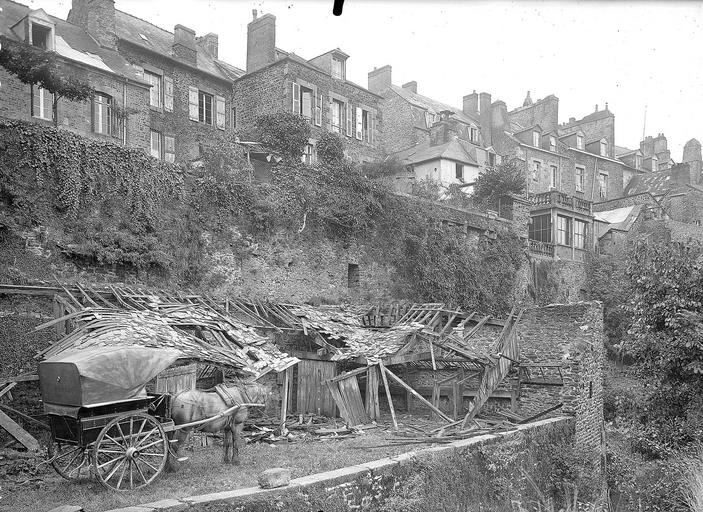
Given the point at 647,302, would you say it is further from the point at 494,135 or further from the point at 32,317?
the point at 494,135

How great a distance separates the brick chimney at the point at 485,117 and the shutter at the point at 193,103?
2071 cm

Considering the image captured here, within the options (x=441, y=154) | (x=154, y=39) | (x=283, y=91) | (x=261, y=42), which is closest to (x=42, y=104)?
(x=154, y=39)

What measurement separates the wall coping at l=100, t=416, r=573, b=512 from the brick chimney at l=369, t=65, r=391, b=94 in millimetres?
32031

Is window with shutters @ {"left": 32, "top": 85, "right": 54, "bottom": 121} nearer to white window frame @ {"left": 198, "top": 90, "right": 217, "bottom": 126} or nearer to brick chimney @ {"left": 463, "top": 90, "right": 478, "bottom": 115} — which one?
white window frame @ {"left": 198, "top": 90, "right": 217, "bottom": 126}

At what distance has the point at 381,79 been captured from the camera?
40.6 meters

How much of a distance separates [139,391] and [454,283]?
17.2 metres

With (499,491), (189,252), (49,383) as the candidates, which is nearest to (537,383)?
(499,491)

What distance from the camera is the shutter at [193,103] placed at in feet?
95.9

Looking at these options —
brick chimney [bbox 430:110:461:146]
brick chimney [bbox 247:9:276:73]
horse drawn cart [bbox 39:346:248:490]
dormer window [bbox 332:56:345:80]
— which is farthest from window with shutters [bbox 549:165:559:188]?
horse drawn cart [bbox 39:346:248:490]

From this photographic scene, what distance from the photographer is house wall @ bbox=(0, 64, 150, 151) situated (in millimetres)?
→ 20203

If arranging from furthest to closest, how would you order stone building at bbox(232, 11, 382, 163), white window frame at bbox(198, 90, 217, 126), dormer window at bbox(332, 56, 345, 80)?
dormer window at bbox(332, 56, 345, 80), white window frame at bbox(198, 90, 217, 126), stone building at bbox(232, 11, 382, 163)

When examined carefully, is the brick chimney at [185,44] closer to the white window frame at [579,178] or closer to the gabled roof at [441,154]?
the gabled roof at [441,154]

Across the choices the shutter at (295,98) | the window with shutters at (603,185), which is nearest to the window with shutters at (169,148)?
the shutter at (295,98)

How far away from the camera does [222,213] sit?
1864 centimetres
